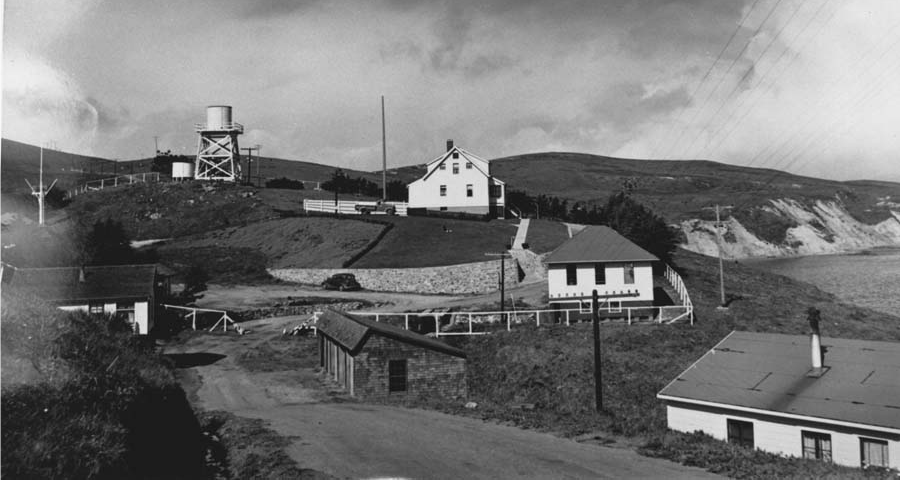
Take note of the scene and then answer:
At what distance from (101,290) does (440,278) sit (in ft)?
88.1

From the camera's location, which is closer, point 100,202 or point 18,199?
point 18,199

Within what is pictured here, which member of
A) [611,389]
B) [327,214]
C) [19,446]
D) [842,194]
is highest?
[842,194]

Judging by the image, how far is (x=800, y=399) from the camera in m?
21.6

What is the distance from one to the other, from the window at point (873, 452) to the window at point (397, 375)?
1588 cm

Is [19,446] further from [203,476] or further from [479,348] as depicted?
[479,348]

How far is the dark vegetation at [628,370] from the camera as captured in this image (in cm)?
1788

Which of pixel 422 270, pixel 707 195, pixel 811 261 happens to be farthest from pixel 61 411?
pixel 707 195

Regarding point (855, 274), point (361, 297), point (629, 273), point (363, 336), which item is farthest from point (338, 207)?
point (855, 274)

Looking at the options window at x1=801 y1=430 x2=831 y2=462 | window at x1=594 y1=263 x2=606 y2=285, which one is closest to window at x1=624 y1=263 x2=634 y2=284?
window at x1=594 y1=263 x2=606 y2=285

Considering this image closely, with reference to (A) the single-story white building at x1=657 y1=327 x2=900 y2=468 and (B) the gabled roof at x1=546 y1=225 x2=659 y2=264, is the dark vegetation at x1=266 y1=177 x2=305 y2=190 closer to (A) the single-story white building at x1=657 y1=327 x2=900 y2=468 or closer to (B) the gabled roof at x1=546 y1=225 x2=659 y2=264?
(B) the gabled roof at x1=546 y1=225 x2=659 y2=264

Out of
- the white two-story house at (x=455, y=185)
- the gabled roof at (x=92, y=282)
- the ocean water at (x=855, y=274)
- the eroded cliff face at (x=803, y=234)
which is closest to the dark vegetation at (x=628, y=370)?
the ocean water at (x=855, y=274)

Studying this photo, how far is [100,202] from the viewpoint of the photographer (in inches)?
3880

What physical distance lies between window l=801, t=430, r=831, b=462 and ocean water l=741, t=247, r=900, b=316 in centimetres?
5114

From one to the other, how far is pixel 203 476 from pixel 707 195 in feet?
601
